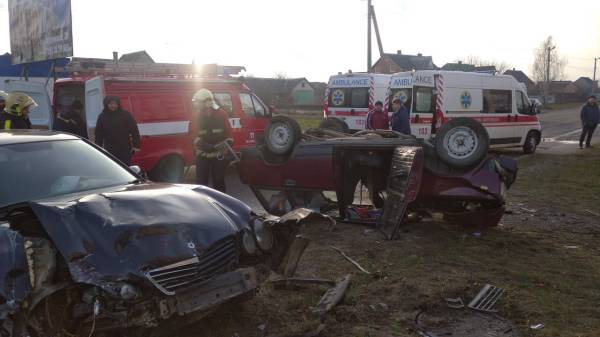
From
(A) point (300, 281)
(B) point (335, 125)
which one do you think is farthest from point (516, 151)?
(A) point (300, 281)

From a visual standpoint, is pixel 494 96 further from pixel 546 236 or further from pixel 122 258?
pixel 122 258

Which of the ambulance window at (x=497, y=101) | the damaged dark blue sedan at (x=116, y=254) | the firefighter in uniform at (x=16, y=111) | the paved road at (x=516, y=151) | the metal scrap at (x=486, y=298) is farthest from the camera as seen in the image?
the ambulance window at (x=497, y=101)

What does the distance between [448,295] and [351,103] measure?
39.7 feet

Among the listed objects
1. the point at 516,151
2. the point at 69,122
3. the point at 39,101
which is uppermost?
the point at 39,101

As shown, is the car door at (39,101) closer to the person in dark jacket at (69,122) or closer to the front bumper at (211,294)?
the person in dark jacket at (69,122)

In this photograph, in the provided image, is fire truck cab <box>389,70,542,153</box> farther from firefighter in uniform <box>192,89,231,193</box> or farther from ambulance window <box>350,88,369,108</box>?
firefighter in uniform <box>192,89,231,193</box>

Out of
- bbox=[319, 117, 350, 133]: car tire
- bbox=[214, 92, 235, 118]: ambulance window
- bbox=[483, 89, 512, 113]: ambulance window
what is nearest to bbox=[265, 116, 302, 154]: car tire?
bbox=[319, 117, 350, 133]: car tire

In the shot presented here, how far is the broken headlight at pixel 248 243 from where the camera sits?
3716mm

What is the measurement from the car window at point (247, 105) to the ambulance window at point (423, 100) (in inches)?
180

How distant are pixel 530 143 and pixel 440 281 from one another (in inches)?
505

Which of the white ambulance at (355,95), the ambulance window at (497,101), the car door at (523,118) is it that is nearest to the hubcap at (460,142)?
the ambulance window at (497,101)

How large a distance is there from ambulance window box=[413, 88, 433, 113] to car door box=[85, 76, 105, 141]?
802 centimetres

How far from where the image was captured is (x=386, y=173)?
696cm

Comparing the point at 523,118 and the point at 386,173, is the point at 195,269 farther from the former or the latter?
the point at 523,118
